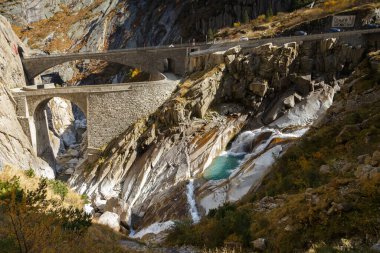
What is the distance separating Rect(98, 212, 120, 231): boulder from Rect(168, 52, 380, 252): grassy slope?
797cm

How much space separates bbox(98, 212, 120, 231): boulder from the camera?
18305 millimetres

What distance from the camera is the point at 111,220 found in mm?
19125

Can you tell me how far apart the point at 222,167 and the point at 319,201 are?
695 inches

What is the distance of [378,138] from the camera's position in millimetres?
11703

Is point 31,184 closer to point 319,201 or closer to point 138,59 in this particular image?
point 319,201

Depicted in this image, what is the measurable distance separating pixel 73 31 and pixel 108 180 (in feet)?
160

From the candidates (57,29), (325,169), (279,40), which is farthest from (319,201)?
(57,29)

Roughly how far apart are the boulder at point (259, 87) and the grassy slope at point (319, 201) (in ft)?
42.6

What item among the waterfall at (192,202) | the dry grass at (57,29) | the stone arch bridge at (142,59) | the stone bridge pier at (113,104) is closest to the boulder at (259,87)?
the stone bridge pier at (113,104)

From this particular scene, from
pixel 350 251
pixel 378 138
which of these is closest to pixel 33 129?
pixel 378 138

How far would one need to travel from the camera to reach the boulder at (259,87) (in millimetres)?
29719

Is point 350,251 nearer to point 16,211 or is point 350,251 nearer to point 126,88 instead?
point 16,211

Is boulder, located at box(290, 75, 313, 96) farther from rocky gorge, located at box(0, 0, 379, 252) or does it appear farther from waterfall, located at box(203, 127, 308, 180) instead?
waterfall, located at box(203, 127, 308, 180)

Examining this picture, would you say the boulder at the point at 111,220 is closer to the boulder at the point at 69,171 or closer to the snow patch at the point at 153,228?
the snow patch at the point at 153,228
